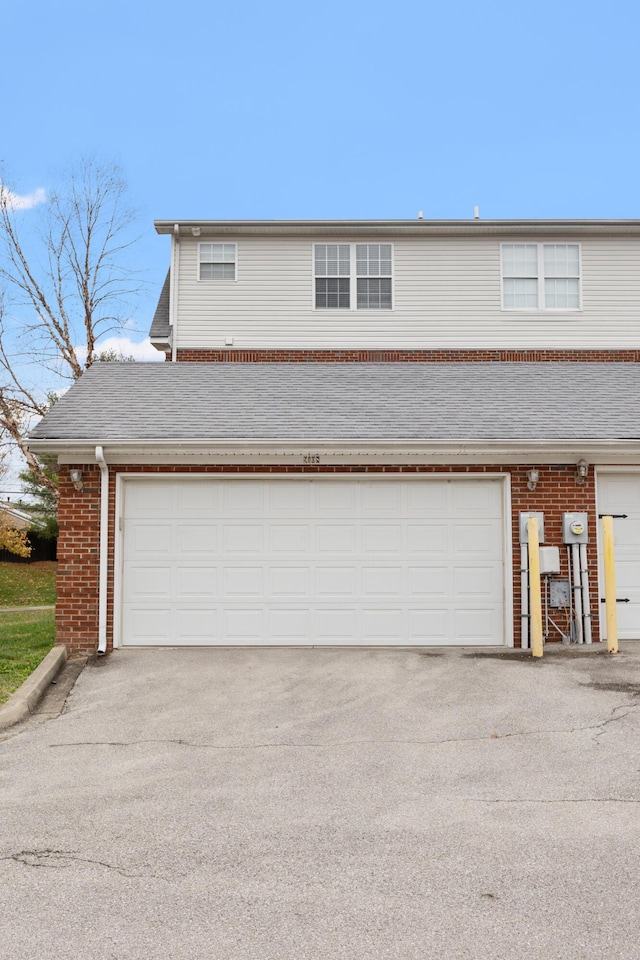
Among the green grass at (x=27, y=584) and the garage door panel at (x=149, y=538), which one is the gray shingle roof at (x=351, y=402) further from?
the green grass at (x=27, y=584)

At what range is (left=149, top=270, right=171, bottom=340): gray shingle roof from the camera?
54.0 feet

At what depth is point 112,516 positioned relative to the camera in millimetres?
10094

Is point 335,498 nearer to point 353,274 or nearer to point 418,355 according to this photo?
point 418,355

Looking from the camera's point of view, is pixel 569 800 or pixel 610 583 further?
pixel 610 583

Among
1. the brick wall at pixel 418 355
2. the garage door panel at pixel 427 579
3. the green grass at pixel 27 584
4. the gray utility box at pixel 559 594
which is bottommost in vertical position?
the green grass at pixel 27 584

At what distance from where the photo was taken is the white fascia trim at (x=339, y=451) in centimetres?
995

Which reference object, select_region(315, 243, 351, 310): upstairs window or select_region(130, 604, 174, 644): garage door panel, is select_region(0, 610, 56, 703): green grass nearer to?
select_region(130, 604, 174, 644): garage door panel

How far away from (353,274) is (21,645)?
999 centimetres

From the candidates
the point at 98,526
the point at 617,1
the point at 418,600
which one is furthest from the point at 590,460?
the point at 617,1

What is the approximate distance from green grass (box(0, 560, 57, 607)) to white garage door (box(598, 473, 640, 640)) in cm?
1530

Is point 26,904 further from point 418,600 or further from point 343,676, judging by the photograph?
point 418,600

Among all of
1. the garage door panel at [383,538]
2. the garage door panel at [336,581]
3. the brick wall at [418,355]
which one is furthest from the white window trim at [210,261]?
the garage door panel at [336,581]

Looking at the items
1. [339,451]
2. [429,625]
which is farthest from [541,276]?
[429,625]

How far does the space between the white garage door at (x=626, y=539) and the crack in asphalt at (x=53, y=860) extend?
7.81 metres
